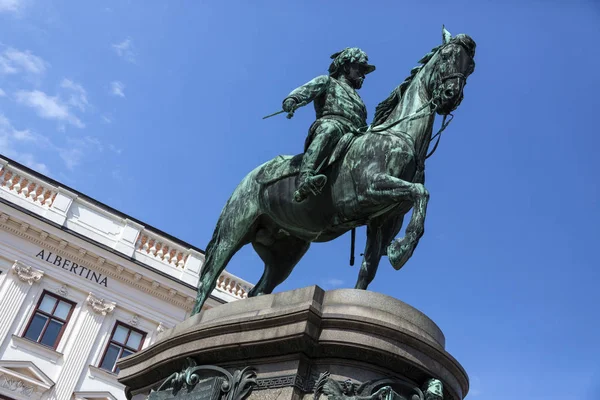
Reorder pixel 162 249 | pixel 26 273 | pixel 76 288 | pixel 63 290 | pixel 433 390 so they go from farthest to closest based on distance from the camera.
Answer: pixel 162 249 < pixel 76 288 < pixel 63 290 < pixel 26 273 < pixel 433 390

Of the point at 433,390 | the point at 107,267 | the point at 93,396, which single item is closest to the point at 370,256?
the point at 433,390

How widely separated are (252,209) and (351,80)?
182 centimetres

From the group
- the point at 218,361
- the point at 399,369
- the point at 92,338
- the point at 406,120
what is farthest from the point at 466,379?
the point at 92,338

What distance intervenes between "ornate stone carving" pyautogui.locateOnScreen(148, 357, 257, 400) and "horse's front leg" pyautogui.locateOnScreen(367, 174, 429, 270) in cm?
147

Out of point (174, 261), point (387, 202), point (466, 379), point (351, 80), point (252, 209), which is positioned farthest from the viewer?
point (174, 261)

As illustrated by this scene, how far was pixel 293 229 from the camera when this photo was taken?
669cm

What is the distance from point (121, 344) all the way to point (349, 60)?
18894 millimetres

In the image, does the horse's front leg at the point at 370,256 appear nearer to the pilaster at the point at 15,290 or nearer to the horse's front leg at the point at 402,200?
the horse's front leg at the point at 402,200

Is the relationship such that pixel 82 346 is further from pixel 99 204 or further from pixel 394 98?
pixel 394 98

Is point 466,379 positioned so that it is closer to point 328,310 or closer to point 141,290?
point 328,310

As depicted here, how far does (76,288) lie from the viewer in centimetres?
2364

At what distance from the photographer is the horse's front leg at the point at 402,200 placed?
5465 millimetres

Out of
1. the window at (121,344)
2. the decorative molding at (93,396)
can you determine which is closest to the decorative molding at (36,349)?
the decorative molding at (93,396)

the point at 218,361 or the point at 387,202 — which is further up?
the point at 387,202
